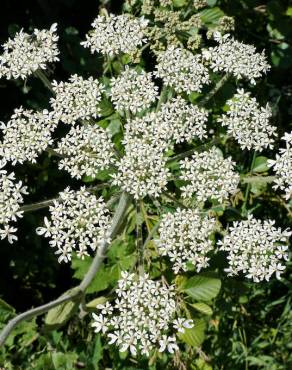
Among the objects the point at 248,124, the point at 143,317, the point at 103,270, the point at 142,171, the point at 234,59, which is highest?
the point at 234,59

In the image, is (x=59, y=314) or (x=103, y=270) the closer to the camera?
(x=59, y=314)

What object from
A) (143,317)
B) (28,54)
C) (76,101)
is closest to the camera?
(143,317)

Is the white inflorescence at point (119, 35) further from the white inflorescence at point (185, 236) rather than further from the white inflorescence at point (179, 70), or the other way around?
the white inflorescence at point (185, 236)

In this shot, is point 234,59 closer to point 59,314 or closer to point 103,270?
point 103,270

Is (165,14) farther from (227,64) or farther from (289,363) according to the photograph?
(289,363)

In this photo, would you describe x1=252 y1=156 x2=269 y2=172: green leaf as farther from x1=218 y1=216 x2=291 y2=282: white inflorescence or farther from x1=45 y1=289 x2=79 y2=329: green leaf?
x1=45 y1=289 x2=79 y2=329: green leaf

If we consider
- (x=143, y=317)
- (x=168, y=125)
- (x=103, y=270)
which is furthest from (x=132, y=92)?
(x=143, y=317)

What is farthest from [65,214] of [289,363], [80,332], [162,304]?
[289,363]

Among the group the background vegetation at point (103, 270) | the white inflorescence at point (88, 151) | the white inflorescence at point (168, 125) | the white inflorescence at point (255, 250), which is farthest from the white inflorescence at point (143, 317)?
the white inflorescence at point (168, 125)
